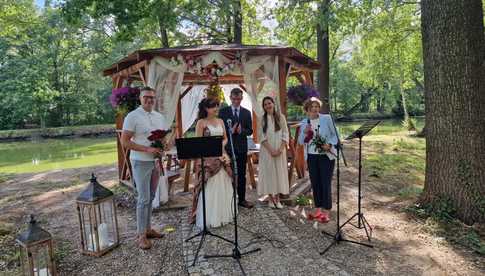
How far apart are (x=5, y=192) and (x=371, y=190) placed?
7.96 m

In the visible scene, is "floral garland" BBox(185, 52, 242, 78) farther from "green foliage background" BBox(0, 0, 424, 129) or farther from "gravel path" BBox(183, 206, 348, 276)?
"gravel path" BBox(183, 206, 348, 276)

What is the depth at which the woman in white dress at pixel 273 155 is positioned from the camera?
4.59 m

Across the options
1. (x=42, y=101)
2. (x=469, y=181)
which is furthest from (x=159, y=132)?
(x=42, y=101)

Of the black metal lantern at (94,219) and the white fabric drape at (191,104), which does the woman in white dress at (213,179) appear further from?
the white fabric drape at (191,104)

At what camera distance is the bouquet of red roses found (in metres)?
3.28

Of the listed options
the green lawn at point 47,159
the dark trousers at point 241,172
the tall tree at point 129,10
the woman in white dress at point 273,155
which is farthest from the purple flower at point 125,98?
the green lawn at point 47,159

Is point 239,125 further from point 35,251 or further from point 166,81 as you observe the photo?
point 35,251

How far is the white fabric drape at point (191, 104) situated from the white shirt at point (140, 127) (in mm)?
5280

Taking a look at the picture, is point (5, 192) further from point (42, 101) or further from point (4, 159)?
point (42, 101)

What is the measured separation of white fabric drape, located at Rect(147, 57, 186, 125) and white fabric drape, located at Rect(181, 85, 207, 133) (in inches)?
140

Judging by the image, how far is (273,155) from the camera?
464 centimetres

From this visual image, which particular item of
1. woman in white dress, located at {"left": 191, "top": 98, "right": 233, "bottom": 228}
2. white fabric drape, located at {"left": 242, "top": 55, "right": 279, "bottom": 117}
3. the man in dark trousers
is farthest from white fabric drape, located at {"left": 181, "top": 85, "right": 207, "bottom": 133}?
woman in white dress, located at {"left": 191, "top": 98, "right": 233, "bottom": 228}

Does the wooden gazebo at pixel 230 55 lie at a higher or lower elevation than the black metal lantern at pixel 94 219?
higher

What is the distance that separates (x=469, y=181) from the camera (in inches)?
162
